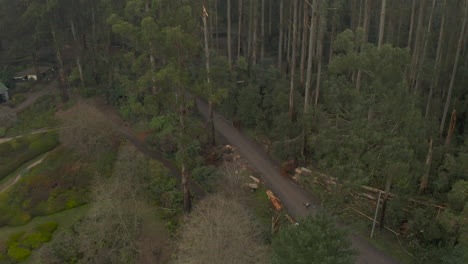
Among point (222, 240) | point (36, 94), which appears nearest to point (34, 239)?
point (222, 240)

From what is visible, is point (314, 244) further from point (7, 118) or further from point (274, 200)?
point (7, 118)

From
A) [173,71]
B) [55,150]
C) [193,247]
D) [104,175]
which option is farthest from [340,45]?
[55,150]

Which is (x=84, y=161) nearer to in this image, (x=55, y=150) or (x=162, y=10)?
(x=55, y=150)

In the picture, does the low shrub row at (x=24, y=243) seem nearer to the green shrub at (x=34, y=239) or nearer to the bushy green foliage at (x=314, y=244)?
the green shrub at (x=34, y=239)

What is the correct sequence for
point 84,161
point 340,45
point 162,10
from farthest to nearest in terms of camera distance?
point 84,161
point 162,10
point 340,45

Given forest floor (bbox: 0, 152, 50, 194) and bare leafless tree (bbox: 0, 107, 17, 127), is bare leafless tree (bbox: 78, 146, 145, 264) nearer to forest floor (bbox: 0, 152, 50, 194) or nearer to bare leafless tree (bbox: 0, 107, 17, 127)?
forest floor (bbox: 0, 152, 50, 194)

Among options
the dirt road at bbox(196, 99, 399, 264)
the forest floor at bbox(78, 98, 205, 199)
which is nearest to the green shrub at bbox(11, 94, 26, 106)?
A: the forest floor at bbox(78, 98, 205, 199)

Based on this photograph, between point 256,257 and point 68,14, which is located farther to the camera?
point 68,14

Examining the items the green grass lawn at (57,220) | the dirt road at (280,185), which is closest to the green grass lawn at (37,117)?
the green grass lawn at (57,220)
